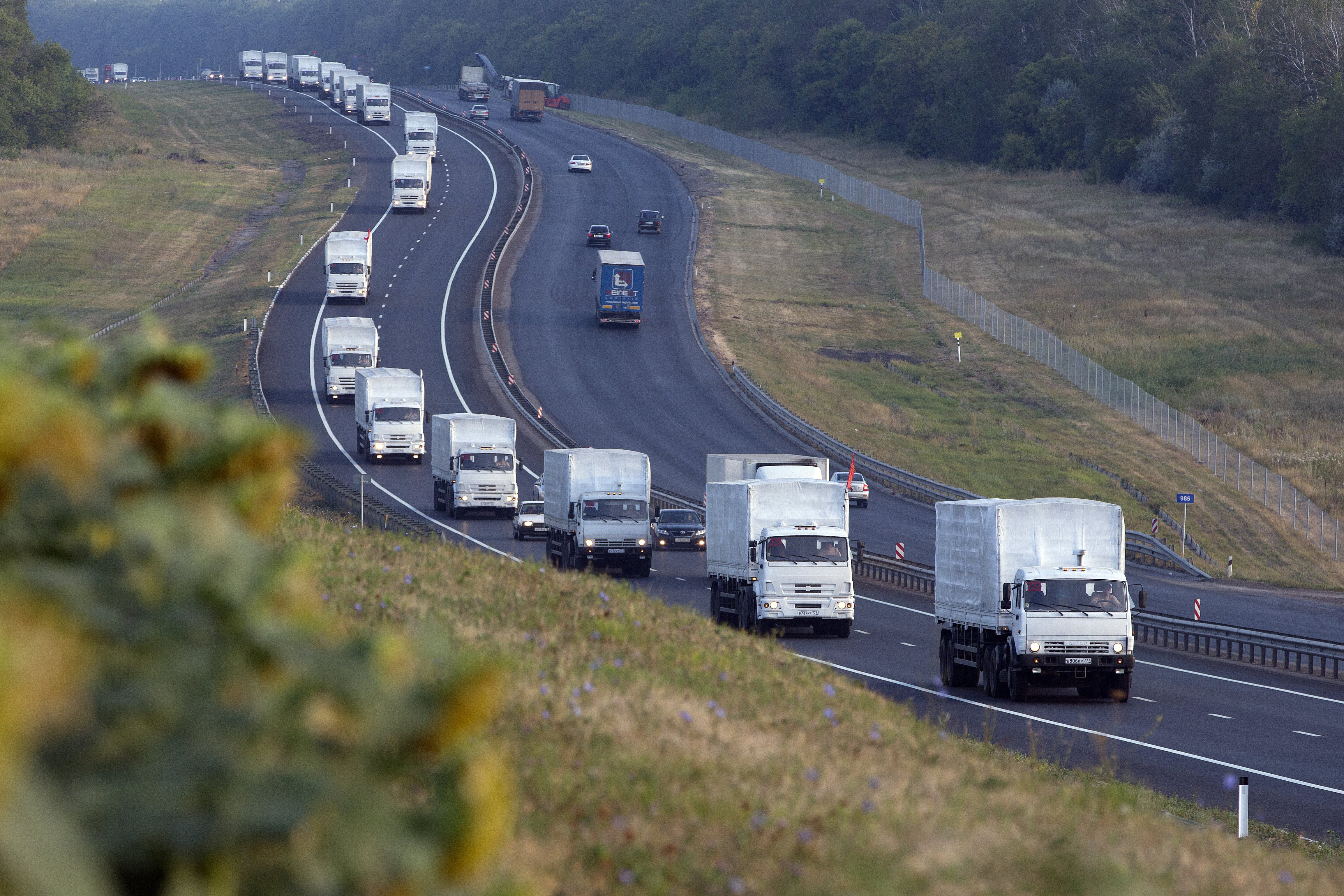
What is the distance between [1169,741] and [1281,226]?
99520mm

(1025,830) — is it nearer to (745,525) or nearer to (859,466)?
(745,525)

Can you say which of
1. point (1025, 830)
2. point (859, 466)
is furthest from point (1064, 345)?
point (1025, 830)

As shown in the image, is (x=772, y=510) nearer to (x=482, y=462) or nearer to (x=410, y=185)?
(x=482, y=462)

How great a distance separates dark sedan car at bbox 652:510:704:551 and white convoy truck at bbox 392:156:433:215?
2539 inches

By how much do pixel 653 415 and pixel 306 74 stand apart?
423 feet

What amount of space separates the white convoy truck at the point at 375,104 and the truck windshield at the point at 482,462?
106 meters

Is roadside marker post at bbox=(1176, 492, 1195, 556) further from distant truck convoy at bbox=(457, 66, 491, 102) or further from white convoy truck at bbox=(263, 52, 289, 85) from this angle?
white convoy truck at bbox=(263, 52, 289, 85)

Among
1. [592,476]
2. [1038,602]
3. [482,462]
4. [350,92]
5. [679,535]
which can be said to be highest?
[350,92]

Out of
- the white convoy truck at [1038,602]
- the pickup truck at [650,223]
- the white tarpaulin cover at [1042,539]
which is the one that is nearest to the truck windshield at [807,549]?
the white convoy truck at [1038,602]

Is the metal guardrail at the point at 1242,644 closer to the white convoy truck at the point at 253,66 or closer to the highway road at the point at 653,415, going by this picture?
the highway road at the point at 653,415

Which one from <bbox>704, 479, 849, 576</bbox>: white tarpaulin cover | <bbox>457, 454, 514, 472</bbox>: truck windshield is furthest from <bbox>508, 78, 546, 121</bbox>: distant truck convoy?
<bbox>704, 479, 849, 576</bbox>: white tarpaulin cover

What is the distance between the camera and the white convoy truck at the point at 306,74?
176875mm

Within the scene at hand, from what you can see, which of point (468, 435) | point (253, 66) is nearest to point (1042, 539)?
point (468, 435)

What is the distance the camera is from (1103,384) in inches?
2884
